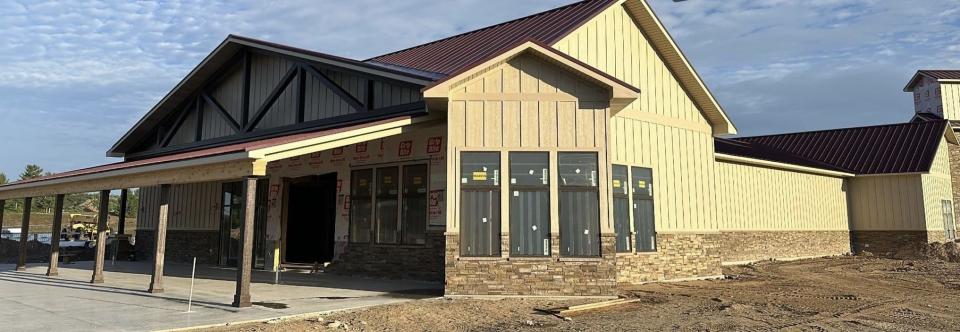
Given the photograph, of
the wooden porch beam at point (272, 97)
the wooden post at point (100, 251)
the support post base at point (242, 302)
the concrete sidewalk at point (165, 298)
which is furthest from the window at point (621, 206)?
the wooden post at point (100, 251)

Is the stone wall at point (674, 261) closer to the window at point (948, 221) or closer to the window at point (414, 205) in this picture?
the window at point (414, 205)

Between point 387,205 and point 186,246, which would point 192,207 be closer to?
point 186,246

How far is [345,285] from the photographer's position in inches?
509

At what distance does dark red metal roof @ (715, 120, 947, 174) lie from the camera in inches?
Result: 942

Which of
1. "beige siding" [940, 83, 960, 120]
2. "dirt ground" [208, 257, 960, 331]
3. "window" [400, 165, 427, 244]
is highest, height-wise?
"beige siding" [940, 83, 960, 120]

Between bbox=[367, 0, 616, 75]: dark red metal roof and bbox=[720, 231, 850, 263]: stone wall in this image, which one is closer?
bbox=[367, 0, 616, 75]: dark red metal roof

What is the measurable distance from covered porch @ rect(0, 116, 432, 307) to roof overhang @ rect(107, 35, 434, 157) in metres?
2.13

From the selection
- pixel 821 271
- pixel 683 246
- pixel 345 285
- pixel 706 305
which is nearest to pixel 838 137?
pixel 821 271

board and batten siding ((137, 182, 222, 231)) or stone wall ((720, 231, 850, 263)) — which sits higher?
board and batten siding ((137, 182, 222, 231))

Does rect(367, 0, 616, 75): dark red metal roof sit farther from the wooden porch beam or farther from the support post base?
the support post base

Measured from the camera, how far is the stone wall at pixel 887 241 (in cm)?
2342

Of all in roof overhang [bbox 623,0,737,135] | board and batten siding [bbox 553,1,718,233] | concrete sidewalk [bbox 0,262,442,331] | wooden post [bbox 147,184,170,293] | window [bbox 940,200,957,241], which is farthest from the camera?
window [bbox 940,200,957,241]

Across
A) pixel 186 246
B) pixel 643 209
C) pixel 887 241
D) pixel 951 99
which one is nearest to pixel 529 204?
pixel 643 209

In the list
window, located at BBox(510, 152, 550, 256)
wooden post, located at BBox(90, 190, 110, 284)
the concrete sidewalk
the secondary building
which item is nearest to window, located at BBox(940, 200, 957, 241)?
the secondary building
